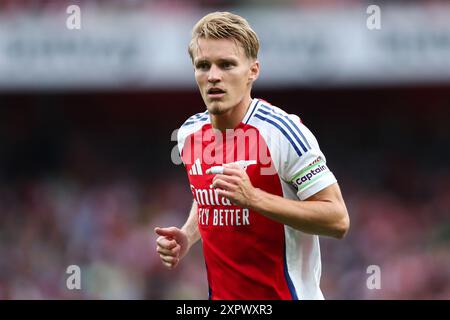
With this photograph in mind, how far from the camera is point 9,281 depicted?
11.2 meters

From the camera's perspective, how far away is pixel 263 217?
13.4ft

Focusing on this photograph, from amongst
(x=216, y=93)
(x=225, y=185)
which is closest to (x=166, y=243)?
(x=225, y=185)

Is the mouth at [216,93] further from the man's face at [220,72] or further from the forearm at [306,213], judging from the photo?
the forearm at [306,213]

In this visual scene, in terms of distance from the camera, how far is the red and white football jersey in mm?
3963

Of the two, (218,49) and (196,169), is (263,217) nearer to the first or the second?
(196,169)

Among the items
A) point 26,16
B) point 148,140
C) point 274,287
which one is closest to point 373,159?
point 148,140

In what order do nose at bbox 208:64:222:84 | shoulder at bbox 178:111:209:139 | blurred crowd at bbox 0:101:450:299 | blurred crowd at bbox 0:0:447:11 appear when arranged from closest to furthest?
nose at bbox 208:64:222:84, shoulder at bbox 178:111:209:139, blurred crowd at bbox 0:101:450:299, blurred crowd at bbox 0:0:447:11

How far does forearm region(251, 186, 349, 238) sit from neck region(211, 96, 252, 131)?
1.97 ft

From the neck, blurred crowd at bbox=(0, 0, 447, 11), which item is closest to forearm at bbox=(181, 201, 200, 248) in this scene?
the neck

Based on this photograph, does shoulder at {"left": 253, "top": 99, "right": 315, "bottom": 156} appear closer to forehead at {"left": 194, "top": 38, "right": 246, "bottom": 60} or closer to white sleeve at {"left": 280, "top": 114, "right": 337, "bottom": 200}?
white sleeve at {"left": 280, "top": 114, "right": 337, "bottom": 200}

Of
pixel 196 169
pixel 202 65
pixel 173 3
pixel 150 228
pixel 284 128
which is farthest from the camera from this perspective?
pixel 150 228

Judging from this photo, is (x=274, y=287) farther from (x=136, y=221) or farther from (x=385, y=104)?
(x=385, y=104)

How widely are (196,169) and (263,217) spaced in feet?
1.61

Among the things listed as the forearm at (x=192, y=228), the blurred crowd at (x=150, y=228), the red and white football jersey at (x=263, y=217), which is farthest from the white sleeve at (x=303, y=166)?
the blurred crowd at (x=150, y=228)
